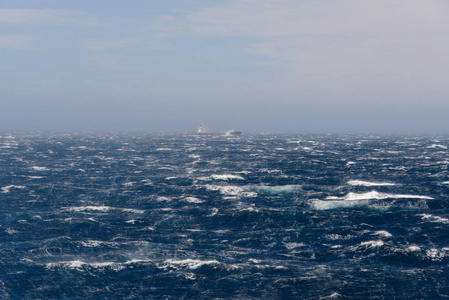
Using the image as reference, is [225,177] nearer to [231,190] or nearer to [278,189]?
[231,190]

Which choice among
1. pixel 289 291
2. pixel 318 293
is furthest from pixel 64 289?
pixel 318 293

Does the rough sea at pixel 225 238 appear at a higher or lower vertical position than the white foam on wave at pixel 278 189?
lower

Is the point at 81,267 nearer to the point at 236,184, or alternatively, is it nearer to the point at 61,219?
the point at 61,219

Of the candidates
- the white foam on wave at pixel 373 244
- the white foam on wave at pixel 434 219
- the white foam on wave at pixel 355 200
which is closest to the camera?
the white foam on wave at pixel 373 244

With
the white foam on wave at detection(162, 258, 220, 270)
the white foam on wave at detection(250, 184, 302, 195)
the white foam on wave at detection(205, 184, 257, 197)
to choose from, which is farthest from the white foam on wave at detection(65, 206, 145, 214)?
the white foam on wave at detection(250, 184, 302, 195)

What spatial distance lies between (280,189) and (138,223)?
1469 inches

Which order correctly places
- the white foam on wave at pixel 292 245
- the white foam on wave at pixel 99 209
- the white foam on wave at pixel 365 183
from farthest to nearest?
1. the white foam on wave at pixel 365 183
2. the white foam on wave at pixel 99 209
3. the white foam on wave at pixel 292 245

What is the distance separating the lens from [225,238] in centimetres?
5444

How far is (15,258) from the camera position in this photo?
1822 inches

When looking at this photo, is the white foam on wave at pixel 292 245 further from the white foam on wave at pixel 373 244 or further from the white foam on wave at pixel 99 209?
the white foam on wave at pixel 99 209

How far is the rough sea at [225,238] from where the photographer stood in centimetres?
3931

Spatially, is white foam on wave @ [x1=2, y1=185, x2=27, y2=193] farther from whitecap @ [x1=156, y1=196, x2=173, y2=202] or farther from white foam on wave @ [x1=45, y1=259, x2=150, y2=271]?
white foam on wave @ [x1=45, y1=259, x2=150, y2=271]

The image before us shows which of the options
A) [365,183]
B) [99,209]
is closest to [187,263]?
[99,209]

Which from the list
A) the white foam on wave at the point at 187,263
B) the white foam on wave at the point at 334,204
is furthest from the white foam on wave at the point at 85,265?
the white foam on wave at the point at 334,204
